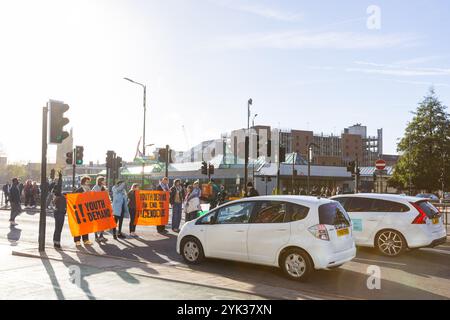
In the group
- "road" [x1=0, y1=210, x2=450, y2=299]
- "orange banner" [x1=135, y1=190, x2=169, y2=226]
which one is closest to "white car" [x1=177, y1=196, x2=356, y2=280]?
"road" [x1=0, y1=210, x2=450, y2=299]

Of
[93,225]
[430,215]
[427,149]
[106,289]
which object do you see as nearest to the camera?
[106,289]

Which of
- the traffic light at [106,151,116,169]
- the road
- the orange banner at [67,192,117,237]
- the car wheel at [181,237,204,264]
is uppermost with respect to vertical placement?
the traffic light at [106,151,116,169]

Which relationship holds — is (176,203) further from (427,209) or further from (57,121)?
(427,209)

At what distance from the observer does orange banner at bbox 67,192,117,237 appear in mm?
11828

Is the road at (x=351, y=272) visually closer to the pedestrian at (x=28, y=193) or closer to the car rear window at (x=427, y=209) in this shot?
the car rear window at (x=427, y=209)

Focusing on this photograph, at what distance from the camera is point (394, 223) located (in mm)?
10539

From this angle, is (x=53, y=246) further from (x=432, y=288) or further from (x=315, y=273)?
(x=432, y=288)

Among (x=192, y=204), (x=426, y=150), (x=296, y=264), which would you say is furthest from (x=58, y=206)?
(x=426, y=150)

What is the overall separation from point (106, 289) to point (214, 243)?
270 cm

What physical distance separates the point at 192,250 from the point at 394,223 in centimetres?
485

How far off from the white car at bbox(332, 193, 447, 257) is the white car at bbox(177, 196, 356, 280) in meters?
2.66

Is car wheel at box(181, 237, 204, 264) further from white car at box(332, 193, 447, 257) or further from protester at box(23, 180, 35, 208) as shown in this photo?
protester at box(23, 180, 35, 208)

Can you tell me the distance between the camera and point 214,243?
8.92 meters
